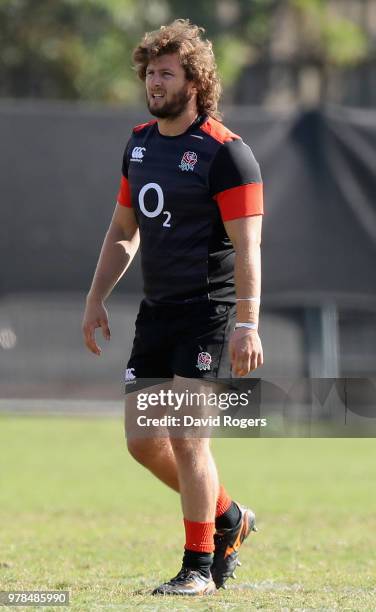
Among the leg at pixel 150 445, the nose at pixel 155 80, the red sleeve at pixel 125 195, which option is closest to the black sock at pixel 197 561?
the leg at pixel 150 445

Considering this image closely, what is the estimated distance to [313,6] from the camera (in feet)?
100

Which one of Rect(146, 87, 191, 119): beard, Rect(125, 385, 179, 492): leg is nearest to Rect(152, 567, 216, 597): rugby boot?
Rect(125, 385, 179, 492): leg

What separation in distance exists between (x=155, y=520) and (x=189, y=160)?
11.0 ft

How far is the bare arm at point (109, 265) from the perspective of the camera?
616cm

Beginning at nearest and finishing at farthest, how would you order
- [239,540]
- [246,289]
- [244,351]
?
[244,351]
[246,289]
[239,540]

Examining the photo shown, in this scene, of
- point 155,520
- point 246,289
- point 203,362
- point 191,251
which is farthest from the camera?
point 155,520

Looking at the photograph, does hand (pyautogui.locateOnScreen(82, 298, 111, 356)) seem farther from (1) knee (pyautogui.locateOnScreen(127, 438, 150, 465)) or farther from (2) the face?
(2) the face

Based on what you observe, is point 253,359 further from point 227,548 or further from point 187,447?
point 227,548

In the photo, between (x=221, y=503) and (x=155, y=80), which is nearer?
(x=155, y=80)

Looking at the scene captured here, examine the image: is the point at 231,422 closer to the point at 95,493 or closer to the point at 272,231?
the point at 95,493

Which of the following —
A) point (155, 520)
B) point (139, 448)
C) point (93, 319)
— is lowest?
point (155, 520)

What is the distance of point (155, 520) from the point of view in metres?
8.45

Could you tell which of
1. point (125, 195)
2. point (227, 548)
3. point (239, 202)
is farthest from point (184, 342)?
point (227, 548)

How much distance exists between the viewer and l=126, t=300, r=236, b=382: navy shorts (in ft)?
18.7
